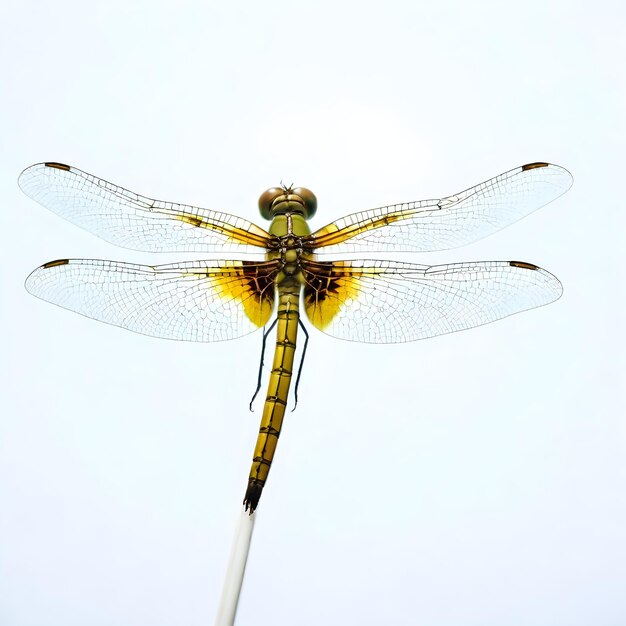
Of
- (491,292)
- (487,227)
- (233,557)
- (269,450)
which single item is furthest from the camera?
(487,227)

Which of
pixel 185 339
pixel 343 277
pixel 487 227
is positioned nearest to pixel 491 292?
pixel 487 227

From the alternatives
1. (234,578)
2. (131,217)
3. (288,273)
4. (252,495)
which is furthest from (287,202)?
(234,578)

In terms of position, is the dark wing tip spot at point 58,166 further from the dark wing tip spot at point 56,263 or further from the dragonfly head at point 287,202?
the dragonfly head at point 287,202

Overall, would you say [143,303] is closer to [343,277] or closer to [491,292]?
[343,277]

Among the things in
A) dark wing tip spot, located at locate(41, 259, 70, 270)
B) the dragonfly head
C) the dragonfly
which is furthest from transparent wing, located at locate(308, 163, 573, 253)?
dark wing tip spot, located at locate(41, 259, 70, 270)

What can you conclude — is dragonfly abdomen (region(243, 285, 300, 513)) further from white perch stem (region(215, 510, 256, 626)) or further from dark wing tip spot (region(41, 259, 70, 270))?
dark wing tip spot (region(41, 259, 70, 270))

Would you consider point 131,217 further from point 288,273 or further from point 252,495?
point 252,495
